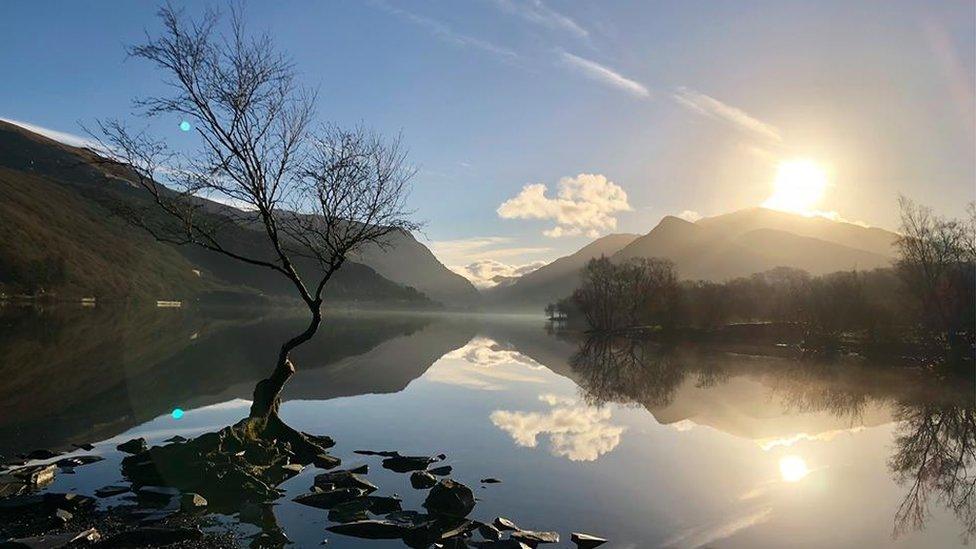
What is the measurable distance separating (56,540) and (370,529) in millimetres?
6413

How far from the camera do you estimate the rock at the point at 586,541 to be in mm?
13977

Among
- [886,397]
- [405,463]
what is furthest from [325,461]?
[886,397]

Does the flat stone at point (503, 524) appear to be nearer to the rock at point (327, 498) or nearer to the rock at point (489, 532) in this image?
the rock at point (489, 532)

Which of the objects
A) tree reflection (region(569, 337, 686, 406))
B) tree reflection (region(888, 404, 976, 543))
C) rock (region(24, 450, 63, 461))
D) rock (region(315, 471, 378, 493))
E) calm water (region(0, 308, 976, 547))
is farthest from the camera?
tree reflection (region(569, 337, 686, 406))

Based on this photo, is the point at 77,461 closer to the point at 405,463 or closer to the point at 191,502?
the point at 191,502

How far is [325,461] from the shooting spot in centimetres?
2073

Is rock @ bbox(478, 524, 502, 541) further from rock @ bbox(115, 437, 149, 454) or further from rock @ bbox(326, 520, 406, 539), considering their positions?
rock @ bbox(115, 437, 149, 454)

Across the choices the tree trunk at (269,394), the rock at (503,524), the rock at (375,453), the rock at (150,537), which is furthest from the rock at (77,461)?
the rock at (503,524)

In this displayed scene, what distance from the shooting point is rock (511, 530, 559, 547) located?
13938mm

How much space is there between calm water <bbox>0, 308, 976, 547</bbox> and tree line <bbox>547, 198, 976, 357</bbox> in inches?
1720

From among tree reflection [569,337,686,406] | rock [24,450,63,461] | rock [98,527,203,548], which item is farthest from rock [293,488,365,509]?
tree reflection [569,337,686,406]

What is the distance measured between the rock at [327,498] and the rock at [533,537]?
499cm

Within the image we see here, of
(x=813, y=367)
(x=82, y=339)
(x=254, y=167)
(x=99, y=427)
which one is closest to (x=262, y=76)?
(x=254, y=167)

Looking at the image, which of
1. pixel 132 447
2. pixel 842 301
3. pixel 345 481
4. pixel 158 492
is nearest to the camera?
pixel 158 492
